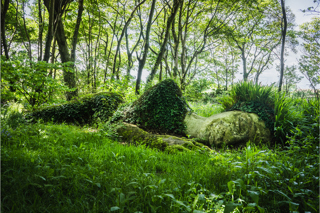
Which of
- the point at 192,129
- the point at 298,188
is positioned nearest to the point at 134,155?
the point at 298,188

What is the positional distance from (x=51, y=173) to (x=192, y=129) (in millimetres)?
4710

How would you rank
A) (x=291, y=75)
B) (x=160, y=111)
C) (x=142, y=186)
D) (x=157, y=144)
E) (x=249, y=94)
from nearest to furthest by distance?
(x=142, y=186)
(x=157, y=144)
(x=249, y=94)
(x=160, y=111)
(x=291, y=75)

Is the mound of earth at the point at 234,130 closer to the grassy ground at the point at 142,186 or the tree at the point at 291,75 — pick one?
the grassy ground at the point at 142,186

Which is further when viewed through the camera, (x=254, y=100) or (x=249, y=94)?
(x=249, y=94)

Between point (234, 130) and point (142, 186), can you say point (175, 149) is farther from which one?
point (234, 130)

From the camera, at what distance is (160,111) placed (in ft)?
20.5

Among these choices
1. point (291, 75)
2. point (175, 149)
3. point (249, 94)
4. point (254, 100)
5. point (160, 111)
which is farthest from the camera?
point (291, 75)

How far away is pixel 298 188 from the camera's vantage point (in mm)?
1897

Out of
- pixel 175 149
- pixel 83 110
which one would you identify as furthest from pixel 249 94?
pixel 83 110

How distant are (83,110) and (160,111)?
11.5ft

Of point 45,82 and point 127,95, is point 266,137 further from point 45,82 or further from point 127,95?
point 45,82

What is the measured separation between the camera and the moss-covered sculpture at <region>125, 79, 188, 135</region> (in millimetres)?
6148

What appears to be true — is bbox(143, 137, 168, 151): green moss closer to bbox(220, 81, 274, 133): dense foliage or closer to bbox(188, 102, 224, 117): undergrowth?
bbox(220, 81, 274, 133): dense foliage

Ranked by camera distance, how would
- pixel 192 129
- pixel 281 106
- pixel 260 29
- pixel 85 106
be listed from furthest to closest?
pixel 260 29 < pixel 85 106 < pixel 192 129 < pixel 281 106
